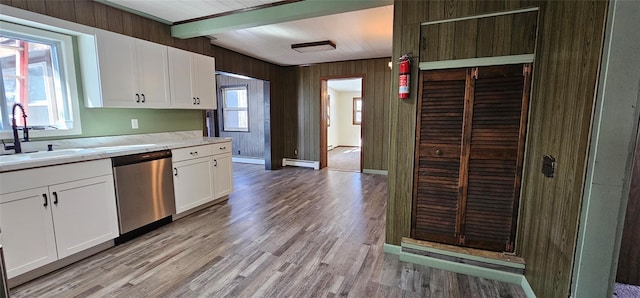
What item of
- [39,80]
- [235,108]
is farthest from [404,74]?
[235,108]

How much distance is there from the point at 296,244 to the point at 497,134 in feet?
6.42

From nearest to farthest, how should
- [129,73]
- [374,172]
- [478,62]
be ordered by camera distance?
[478,62] → [129,73] → [374,172]

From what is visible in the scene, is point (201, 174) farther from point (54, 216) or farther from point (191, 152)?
point (54, 216)

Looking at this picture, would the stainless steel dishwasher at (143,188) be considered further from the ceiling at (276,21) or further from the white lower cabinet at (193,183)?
the ceiling at (276,21)

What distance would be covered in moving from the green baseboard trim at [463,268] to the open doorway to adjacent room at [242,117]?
15.4ft

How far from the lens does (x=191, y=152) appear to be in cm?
323

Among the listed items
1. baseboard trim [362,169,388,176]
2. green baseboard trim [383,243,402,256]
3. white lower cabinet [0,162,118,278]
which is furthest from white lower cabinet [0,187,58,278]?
baseboard trim [362,169,388,176]

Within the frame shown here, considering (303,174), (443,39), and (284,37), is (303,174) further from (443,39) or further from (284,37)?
(443,39)

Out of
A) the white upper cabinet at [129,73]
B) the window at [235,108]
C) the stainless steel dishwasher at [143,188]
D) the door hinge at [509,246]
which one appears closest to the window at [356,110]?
the window at [235,108]

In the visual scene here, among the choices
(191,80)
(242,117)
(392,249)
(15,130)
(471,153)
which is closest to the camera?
(471,153)

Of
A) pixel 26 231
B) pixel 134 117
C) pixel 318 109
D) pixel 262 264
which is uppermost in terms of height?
pixel 318 109

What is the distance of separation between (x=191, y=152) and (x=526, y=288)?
3404mm

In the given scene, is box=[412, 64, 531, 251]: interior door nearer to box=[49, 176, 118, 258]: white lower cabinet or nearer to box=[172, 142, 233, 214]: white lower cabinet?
box=[172, 142, 233, 214]: white lower cabinet

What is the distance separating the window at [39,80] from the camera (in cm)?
232
